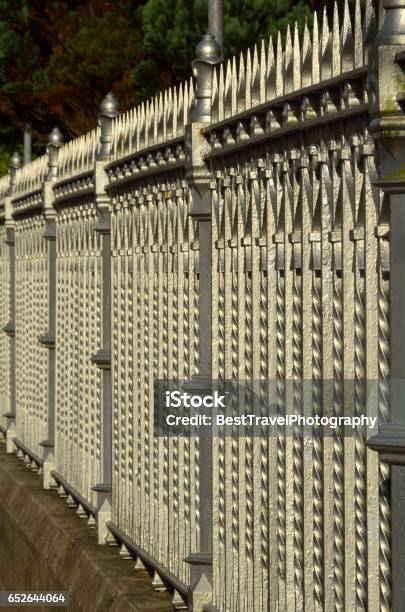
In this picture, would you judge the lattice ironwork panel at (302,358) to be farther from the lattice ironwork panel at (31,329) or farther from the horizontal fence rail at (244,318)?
the lattice ironwork panel at (31,329)

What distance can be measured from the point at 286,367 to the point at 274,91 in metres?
0.80

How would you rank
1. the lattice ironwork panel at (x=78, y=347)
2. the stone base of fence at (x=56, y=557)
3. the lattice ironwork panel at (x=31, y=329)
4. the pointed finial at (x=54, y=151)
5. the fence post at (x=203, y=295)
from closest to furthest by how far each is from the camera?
the fence post at (x=203, y=295) → the stone base of fence at (x=56, y=557) → the lattice ironwork panel at (x=78, y=347) → the pointed finial at (x=54, y=151) → the lattice ironwork panel at (x=31, y=329)

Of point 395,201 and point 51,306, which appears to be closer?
point 395,201

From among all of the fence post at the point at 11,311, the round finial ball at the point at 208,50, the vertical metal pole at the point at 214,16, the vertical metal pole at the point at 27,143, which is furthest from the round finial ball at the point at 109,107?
the vertical metal pole at the point at 27,143

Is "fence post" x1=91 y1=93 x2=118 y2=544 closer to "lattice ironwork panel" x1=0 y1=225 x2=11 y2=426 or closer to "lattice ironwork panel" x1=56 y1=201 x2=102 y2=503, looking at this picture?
"lattice ironwork panel" x1=56 y1=201 x2=102 y2=503

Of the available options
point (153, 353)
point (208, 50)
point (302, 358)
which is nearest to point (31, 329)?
point (153, 353)

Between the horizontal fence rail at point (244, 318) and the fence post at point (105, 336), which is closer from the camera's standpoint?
the horizontal fence rail at point (244, 318)

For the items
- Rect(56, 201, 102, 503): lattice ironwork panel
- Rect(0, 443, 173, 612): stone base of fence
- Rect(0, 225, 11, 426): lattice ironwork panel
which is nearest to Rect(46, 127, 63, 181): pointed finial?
Rect(56, 201, 102, 503): lattice ironwork panel

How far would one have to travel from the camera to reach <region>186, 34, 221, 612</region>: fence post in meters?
5.79

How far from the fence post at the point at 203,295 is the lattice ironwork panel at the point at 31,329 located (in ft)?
13.8

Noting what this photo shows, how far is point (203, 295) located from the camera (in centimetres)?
586

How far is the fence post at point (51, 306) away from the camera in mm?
9688

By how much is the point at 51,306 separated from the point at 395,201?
6.09 meters

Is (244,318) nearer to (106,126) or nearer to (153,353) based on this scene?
(153,353)
